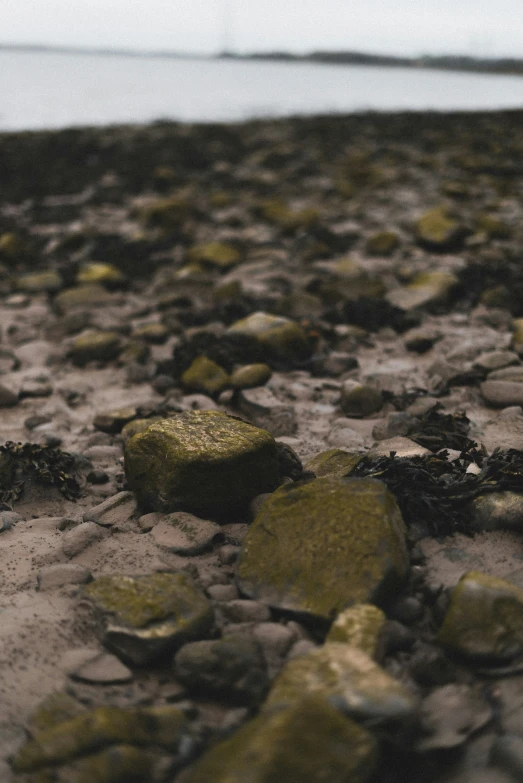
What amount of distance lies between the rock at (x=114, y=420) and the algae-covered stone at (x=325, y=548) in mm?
1278

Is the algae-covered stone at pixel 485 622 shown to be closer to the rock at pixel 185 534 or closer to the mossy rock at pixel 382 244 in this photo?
the rock at pixel 185 534

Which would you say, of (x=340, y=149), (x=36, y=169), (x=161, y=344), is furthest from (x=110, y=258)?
(x=340, y=149)

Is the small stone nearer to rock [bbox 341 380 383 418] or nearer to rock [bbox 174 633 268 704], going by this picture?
rock [bbox 341 380 383 418]

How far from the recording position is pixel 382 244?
6.07 metres

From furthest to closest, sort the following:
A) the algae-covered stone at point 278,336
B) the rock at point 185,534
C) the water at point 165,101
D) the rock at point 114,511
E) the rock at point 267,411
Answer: the water at point 165,101
the algae-covered stone at point 278,336
the rock at point 267,411
the rock at point 114,511
the rock at point 185,534

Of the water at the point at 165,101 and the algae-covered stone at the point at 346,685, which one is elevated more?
the water at the point at 165,101

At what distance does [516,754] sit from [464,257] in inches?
198

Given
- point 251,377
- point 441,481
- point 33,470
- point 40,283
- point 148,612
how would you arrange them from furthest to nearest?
point 40,283
point 251,377
point 33,470
point 441,481
point 148,612

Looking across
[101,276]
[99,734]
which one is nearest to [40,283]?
[101,276]

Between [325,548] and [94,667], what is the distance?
66 centimetres

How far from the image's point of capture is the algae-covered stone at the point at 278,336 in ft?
12.4

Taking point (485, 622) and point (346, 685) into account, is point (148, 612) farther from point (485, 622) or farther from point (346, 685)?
point (485, 622)

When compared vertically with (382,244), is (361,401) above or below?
below

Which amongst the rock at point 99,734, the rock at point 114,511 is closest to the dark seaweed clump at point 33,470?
the rock at point 114,511
